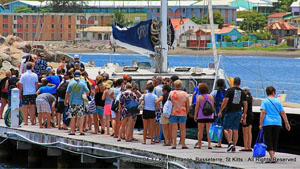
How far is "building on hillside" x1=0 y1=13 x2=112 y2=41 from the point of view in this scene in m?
118

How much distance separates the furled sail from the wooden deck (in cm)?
743

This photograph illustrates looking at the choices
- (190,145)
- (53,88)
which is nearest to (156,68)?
(53,88)

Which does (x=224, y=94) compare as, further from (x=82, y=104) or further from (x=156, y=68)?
(x=156, y=68)

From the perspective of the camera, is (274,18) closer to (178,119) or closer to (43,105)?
(43,105)

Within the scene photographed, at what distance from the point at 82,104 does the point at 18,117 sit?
9.19 ft

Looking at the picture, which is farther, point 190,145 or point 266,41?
point 266,41

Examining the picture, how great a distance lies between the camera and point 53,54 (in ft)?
206

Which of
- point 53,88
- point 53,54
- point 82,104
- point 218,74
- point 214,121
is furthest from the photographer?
point 53,54

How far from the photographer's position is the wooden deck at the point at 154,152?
1357cm

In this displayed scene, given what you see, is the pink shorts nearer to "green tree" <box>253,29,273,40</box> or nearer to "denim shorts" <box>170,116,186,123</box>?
"denim shorts" <box>170,116,186,123</box>

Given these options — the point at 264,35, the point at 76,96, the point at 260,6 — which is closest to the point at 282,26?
the point at 264,35

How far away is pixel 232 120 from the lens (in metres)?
14.9

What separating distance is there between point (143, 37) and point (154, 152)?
11620 mm

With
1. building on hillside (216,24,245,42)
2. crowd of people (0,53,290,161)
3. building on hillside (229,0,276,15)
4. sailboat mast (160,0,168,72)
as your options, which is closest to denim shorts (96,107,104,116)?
crowd of people (0,53,290,161)
